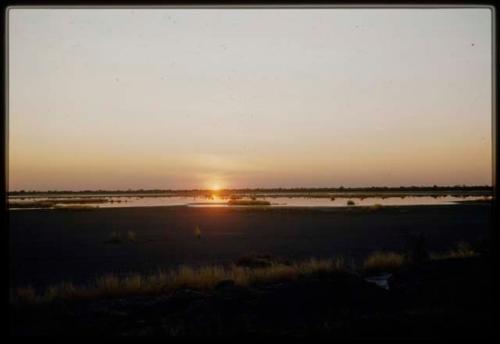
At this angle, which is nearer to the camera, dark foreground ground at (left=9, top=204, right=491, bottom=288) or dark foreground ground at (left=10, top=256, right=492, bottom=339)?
dark foreground ground at (left=10, top=256, right=492, bottom=339)

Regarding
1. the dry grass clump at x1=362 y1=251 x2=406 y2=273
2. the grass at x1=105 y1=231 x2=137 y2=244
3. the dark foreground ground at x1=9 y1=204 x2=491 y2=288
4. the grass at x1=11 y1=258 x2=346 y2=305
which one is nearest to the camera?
the grass at x1=11 y1=258 x2=346 y2=305

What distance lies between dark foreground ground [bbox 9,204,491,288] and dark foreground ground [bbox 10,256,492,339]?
5.02 metres

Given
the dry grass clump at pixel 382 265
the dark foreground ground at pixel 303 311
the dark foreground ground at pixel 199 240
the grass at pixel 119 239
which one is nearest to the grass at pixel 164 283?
the dry grass clump at pixel 382 265

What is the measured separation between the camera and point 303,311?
9133 millimetres

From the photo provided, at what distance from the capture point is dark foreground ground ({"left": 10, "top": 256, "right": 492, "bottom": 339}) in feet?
24.8

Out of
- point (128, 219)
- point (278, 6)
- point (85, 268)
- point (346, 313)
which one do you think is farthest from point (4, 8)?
point (128, 219)

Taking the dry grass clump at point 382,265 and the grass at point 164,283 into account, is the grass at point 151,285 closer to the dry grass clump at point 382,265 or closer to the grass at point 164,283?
the grass at point 164,283

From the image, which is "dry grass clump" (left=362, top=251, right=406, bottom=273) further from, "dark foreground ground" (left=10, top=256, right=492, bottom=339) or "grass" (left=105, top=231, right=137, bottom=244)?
"grass" (left=105, top=231, right=137, bottom=244)

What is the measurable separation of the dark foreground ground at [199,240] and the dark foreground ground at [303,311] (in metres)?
5.02

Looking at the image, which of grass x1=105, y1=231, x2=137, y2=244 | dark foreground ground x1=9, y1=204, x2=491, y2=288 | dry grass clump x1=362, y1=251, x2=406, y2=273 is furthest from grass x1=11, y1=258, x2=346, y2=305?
grass x1=105, y1=231, x2=137, y2=244

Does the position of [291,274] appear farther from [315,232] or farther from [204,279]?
[315,232]

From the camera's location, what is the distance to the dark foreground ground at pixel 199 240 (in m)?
17.2

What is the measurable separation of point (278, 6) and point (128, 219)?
115ft

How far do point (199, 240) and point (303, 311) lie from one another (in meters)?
15.4
